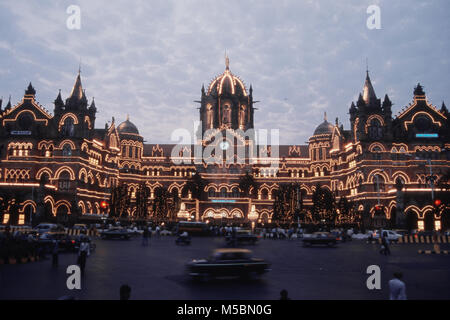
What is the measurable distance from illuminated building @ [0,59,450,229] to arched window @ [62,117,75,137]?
185mm

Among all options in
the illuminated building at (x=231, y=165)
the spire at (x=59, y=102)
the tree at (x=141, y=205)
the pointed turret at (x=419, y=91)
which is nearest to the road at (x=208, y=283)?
the illuminated building at (x=231, y=165)

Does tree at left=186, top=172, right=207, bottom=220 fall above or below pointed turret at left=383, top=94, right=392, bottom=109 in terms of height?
below

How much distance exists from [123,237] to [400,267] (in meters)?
32.0

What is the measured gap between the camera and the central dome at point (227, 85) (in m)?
97.9

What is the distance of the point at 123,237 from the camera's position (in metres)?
43.0

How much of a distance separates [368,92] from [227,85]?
4003 cm

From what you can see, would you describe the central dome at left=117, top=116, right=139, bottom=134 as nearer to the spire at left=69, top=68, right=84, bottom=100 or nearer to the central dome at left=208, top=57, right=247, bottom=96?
the spire at left=69, top=68, right=84, bottom=100

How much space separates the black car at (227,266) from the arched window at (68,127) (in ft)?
196

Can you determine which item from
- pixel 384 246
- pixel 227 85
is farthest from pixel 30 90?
pixel 384 246

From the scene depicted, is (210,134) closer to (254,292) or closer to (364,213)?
(364,213)

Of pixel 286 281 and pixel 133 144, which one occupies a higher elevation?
pixel 133 144

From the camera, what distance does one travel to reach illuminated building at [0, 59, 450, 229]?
2418 inches

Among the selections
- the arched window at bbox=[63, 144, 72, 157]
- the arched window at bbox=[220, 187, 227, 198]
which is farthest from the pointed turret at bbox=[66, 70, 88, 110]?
the arched window at bbox=[220, 187, 227, 198]
